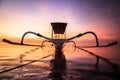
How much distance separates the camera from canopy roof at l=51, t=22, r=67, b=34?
1647 inches

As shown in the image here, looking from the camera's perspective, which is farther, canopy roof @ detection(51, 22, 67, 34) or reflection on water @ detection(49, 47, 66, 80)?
canopy roof @ detection(51, 22, 67, 34)

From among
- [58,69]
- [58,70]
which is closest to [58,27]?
[58,69]

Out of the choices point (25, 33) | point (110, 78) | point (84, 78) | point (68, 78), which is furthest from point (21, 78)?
point (25, 33)

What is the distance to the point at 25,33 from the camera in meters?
37.7

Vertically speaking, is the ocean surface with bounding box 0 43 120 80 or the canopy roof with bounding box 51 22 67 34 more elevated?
the canopy roof with bounding box 51 22 67 34

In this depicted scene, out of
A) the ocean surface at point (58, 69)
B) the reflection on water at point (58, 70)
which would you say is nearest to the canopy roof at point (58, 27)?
the ocean surface at point (58, 69)

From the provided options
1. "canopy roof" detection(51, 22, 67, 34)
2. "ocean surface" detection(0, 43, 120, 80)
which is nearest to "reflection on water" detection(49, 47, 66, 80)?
"ocean surface" detection(0, 43, 120, 80)

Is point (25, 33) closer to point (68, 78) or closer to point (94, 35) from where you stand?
point (94, 35)

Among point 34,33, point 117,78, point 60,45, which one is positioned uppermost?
point 34,33

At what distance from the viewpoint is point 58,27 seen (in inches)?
1666

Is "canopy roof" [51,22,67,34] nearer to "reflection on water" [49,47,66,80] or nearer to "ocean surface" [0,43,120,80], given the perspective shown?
"ocean surface" [0,43,120,80]

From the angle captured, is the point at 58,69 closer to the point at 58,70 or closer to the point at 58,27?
the point at 58,70

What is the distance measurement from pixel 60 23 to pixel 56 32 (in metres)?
2.56

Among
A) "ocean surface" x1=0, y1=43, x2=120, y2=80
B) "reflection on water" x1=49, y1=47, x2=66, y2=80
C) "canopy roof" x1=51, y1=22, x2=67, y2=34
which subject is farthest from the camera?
"canopy roof" x1=51, y1=22, x2=67, y2=34
